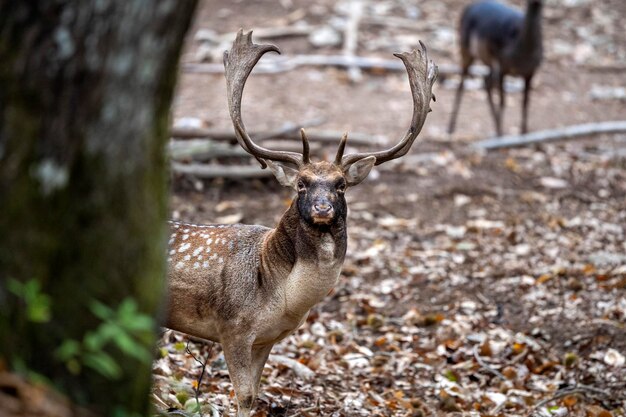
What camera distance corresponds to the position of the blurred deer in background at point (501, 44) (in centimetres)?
1329

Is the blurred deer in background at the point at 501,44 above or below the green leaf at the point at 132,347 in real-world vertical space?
below

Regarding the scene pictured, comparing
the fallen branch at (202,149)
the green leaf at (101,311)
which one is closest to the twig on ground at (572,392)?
the green leaf at (101,311)

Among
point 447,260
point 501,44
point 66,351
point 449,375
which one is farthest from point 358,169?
point 501,44

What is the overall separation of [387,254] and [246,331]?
402cm

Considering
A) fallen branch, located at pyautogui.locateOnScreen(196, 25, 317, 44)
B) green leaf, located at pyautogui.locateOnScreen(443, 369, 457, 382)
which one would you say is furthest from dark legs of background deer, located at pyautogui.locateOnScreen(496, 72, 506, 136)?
green leaf, located at pyautogui.locateOnScreen(443, 369, 457, 382)

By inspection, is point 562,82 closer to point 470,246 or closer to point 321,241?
point 470,246

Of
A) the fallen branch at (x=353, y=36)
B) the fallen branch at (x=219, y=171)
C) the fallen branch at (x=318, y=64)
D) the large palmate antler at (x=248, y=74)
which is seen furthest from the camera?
the fallen branch at (x=353, y=36)

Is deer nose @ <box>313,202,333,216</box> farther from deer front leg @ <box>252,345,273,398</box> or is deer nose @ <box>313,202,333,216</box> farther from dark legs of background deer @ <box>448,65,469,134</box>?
dark legs of background deer @ <box>448,65,469,134</box>

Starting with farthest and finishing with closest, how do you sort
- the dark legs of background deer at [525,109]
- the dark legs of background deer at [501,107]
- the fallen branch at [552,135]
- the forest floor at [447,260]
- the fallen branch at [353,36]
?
the fallen branch at [353,36] → the dark legs of background deer at [525,109] → the dark legs of background deer at [501,107] → the fallen branch at [552,135] → the forest floor at [447,260]

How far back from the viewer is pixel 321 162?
533 centimetres

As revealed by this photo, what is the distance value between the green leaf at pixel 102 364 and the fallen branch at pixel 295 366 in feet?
11.5

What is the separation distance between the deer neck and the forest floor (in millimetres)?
644

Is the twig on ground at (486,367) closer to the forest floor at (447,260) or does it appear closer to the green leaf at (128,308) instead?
the forest floor at (447,260)

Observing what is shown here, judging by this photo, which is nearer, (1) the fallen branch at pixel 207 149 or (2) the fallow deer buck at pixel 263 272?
(2) the fallow deer buck at pixel 263 272
